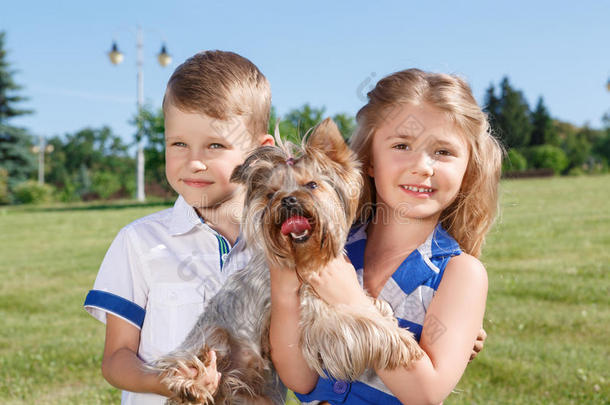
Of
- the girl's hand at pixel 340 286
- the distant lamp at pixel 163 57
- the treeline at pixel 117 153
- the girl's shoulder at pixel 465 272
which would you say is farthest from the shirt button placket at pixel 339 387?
the distant lamp at pixel 163 57

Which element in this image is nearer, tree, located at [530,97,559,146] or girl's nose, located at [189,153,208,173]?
girl's nose, located at [189,153,208,173]

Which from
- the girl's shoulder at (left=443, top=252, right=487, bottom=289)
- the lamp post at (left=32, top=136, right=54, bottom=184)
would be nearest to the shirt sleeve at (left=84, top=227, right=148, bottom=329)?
the girl's shoulder at (left=443, top=252, right=487, bottom=289)

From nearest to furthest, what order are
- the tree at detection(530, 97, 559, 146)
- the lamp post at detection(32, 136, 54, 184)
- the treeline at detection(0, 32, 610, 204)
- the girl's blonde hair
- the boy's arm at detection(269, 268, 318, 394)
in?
the boy's arm at detection(269, 268, 318, 394)
the girl's blonde hair
the treeline at detection(0, 32, 610, 204)
the lamp post at detection(32, 136, 54, 184)
the tree at detection(530, 97, 559, 146)

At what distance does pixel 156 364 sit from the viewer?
3.35 metres

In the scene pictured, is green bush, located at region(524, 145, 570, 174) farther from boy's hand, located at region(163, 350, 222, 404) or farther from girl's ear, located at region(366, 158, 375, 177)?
boy's hand, located at region(163, 350, 222, 404)

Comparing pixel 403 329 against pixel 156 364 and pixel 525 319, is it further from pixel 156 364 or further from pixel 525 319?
pixel 525 319

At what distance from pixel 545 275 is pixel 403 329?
12467 millimetres

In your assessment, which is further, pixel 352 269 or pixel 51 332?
pixel 51 332

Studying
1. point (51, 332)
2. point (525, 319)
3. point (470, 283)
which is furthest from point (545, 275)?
point (470, 283)

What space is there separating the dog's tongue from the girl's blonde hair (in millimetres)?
655

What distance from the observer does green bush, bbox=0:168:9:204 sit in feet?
198

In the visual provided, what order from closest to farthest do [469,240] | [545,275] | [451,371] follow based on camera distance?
[451,371], [469,240], [545,275]

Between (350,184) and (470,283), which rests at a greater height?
(350,184)

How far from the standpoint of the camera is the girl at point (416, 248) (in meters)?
3.15
